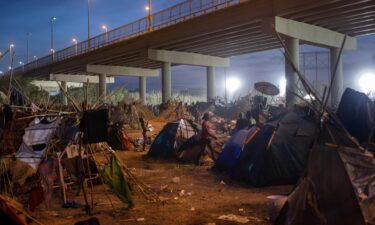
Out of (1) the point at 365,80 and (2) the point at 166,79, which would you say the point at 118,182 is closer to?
(2) the point at 166,79

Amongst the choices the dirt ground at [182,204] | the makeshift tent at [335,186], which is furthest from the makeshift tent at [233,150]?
the makeshift tent at [335,186]

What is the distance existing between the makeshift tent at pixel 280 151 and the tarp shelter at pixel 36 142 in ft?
15.3

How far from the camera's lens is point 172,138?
44.4 feet

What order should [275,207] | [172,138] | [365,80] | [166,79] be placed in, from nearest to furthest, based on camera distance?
1. [275,207]
2. [172,138]
3. [166,79]
4. [365,80]

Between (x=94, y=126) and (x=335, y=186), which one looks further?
(x=94, y=126)

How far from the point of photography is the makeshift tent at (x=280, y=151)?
9.00 metres

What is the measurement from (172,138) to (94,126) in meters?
6.73

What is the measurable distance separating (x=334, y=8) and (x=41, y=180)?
666 inches

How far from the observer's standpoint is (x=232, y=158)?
1073 centimetres

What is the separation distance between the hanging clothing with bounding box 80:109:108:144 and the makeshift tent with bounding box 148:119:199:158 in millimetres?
6431

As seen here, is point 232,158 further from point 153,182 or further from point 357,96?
point 357,96

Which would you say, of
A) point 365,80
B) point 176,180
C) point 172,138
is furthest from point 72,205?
point 365,80

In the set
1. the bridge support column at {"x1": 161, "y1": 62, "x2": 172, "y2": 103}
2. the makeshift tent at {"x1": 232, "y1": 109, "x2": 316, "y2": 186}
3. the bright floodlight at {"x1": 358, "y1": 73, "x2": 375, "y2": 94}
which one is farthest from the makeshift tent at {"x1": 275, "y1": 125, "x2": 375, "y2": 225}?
the bright floodlight at {"x1": 358, "y1": 73, "x2": 375, "y2": 94}

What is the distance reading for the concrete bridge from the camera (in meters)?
20.3
